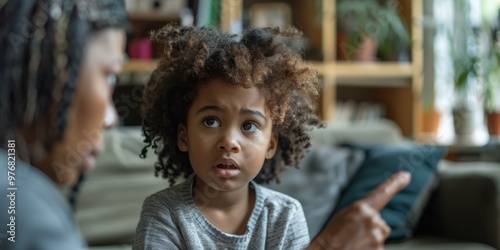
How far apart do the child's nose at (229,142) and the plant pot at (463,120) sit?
2.49 m

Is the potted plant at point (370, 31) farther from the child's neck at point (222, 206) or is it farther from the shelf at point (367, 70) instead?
the child's neck at point (222, 206)

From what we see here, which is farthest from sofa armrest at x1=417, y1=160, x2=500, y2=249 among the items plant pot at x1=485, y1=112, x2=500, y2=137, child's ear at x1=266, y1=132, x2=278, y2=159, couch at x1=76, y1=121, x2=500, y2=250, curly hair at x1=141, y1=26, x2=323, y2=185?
plant pot at x1=485, y1=112, x2=500, y2=137

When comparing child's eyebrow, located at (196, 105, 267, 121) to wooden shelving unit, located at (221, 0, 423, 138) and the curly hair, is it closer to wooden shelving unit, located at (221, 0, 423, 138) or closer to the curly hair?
the curly hair

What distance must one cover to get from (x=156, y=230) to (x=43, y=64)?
0.33 meters

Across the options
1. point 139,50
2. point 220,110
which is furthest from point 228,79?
point 139,50

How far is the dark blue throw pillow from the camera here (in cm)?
176

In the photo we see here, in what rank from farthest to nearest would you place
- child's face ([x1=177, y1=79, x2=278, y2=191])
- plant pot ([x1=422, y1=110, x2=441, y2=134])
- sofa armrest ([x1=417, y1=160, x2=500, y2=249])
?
plant pot ([x1=422, y1=110, x2=441, y2=134]) → sofa armrest ([x1=417, y1=160, x2=500, y2=249]) → child's face ([x1=177, y1=79, x2=278, y2=191])

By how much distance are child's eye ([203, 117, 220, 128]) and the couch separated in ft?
2.88

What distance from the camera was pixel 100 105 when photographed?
59 cm

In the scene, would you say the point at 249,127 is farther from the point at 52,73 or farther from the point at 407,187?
the point at 407,187

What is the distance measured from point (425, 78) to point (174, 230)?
2.94 m

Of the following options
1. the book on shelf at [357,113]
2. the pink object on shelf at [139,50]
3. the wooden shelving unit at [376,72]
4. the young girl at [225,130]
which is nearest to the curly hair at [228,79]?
the young girl at [225,130]

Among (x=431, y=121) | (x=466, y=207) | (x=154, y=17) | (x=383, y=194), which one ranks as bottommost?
(x=466, y=207)

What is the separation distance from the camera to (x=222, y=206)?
862 millimetres
